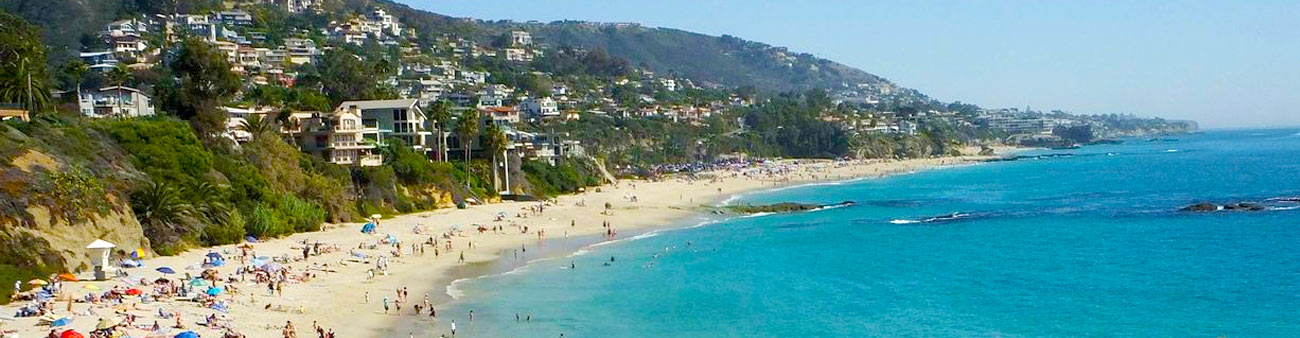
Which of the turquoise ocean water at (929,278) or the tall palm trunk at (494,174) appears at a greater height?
the tall palm trunk at (494,174)

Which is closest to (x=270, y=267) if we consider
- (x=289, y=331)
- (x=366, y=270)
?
(x=366, y=270)

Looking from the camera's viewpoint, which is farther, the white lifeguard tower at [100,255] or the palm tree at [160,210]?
the palm tree at [160,210]

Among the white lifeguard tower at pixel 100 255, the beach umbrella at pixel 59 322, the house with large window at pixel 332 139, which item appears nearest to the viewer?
the beach umbrella at pixel 59 322

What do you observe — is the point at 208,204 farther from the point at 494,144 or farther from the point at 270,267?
the point at 494,144

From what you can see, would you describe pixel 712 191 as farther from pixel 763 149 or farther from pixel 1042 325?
pixel 763 149

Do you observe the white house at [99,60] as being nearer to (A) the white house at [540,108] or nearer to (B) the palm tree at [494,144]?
(A) the white house at [540,108]

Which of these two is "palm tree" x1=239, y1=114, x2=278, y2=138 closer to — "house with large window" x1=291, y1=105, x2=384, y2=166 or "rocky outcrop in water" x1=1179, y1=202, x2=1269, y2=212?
"house with large window" x1=291, y1=105, x2=384, y2=166

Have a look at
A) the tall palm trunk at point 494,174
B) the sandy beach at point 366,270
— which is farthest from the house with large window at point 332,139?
the tall palm trunk at point 494,174
